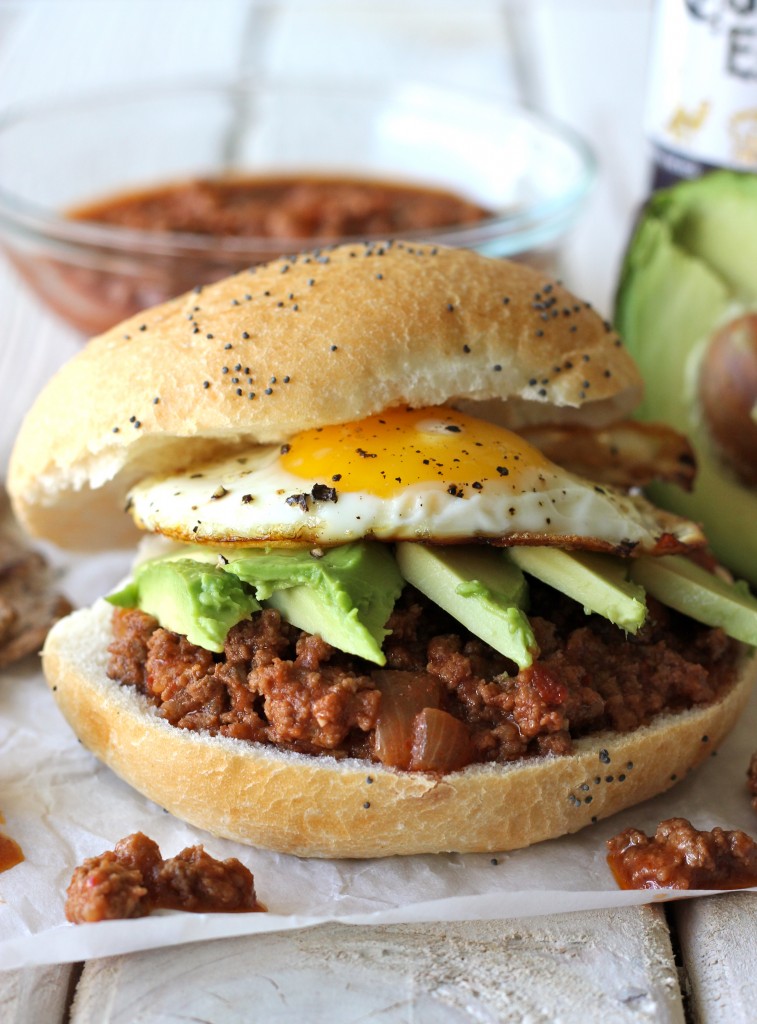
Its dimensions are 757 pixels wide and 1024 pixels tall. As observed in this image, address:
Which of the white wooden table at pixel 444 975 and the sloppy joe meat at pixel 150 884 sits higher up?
the sloppy joe meat at pixel 150 884

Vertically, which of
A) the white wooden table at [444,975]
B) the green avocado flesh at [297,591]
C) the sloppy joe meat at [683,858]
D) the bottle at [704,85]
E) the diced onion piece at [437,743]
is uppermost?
the bottle at [704,85]

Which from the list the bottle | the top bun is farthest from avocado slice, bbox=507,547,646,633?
the bottle

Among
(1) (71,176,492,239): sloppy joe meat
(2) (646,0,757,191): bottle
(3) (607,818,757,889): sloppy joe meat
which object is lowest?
(3) (607,818,757,889): sloppy joe meat

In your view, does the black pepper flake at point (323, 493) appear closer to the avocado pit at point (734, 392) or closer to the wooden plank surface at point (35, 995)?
the wooden plank surface at point (35, 995)

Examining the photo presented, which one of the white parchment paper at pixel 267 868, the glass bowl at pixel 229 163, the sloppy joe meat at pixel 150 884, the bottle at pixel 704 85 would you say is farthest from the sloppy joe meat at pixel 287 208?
the sloppy joe meat at pixel 150 884

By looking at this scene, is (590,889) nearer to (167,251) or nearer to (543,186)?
(167,251)

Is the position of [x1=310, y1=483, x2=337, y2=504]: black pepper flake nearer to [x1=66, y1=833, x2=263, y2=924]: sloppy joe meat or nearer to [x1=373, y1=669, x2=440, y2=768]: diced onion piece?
[x1=373, y1=669, x2=440, y2=768]: diced onion piece
